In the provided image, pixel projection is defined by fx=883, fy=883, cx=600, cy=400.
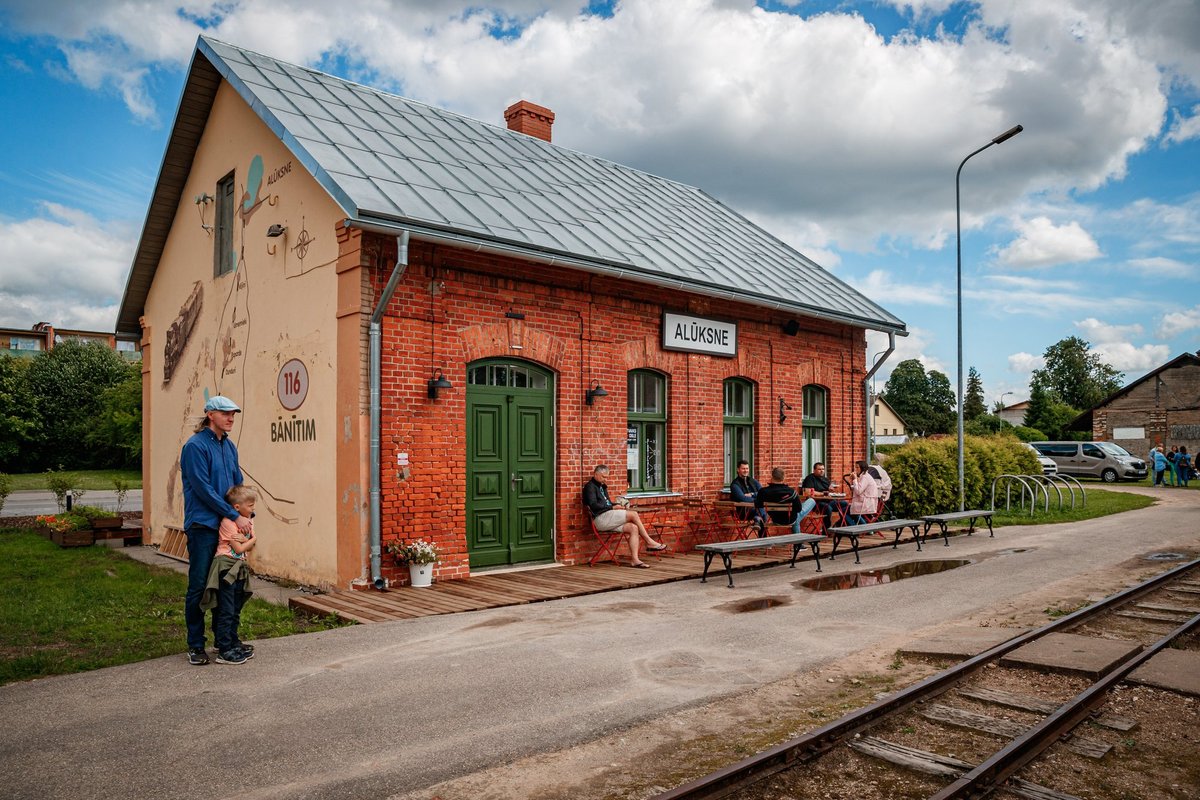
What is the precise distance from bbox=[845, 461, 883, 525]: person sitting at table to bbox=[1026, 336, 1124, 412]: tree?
79.5 m

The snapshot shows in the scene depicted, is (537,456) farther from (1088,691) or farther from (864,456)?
(864,456)

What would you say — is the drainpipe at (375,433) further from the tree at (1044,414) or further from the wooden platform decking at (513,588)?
the tree at (1044,414)

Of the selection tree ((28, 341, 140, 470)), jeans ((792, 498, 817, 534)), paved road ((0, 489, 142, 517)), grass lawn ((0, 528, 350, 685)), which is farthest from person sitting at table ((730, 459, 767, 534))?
tree ((28, 341, 140, 470))

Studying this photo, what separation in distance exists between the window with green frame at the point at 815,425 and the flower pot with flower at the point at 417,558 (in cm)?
837

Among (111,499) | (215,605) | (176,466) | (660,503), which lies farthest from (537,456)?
(111,499)

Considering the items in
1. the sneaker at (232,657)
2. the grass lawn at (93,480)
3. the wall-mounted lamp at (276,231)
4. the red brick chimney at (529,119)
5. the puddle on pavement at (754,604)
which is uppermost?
the red brick chimney at (529,119)

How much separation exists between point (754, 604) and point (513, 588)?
8.54ft

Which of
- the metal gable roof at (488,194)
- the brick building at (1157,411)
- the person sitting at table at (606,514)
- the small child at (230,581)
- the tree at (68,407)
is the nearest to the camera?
the small child at (230,581)

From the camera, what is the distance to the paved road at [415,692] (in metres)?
4.52

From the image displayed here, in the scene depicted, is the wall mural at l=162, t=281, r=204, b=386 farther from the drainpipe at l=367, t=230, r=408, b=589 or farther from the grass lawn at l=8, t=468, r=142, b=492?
the grass lawn at l=8, t=468, r=142, b=492

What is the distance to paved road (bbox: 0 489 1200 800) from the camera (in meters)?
4.52

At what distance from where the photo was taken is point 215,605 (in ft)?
21.3

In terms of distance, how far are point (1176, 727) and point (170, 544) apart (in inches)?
543

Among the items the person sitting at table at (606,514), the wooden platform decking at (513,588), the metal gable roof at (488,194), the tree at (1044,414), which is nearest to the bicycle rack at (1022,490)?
the metal gable roof at (488,194)
